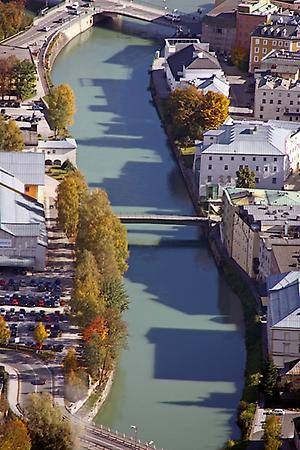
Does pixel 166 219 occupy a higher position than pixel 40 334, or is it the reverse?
pixel 40 334

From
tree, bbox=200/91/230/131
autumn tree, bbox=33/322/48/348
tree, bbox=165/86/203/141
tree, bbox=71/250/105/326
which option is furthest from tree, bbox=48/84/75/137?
autumn tree, bbox=33/322/48/348

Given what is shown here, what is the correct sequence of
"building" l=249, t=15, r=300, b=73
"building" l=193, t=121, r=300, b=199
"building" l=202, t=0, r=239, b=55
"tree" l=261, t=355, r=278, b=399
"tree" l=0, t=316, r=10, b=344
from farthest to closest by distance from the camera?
1. "building" l=202, t=0, r=239, b=55
2. "building" l=249, t=15, r=300, b=73
3. "building" l=193, t=121, r=300, b=199
4. "tree" l=0, t=316, r=10, b=344
5. "tree" l=261, t=355, r=278, b=399

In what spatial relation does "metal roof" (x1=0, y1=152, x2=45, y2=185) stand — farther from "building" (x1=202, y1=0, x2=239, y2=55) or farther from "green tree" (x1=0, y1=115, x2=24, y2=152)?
"building" (x1=202, y1=0, x2=239, y2=55)

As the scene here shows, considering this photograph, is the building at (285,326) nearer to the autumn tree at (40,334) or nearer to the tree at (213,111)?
the autumn tree at (40,334)

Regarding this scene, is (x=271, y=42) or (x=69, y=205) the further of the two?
(x=271, y=42)

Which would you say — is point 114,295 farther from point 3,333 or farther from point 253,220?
point 253,220

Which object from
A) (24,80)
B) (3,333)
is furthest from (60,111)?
(3,333)
